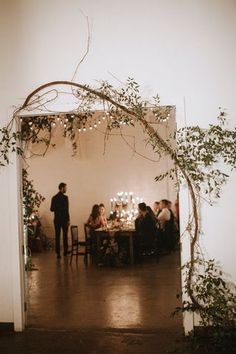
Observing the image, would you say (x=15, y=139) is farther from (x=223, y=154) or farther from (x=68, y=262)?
(x=68, y=262)

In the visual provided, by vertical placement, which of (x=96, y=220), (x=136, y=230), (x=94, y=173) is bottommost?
(x=136, y=230)

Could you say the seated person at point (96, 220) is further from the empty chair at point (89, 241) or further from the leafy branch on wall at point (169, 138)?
the leafy branch on wall at point (169, 138)

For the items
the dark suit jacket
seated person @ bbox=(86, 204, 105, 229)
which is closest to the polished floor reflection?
seated person @ bbox=(86, 204, 105, 229)

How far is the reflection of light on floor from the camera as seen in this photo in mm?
5676

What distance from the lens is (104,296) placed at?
Answer: 6.86 m

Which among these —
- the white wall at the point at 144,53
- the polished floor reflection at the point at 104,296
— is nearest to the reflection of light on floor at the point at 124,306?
the polished floor reflection at the point at 104,296

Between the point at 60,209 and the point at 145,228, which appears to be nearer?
the point at 145,228

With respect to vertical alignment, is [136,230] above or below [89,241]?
above

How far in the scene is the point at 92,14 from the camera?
546 centimetres

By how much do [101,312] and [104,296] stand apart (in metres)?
0.80

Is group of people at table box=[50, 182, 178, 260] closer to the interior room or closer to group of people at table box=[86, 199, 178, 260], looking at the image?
group of people at table box=[86, 199, 178, 260]

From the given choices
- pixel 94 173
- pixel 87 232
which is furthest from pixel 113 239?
pixel 94 173

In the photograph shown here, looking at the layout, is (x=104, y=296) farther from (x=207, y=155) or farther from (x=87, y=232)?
(x=87, y=232)

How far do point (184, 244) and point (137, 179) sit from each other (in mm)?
7908
